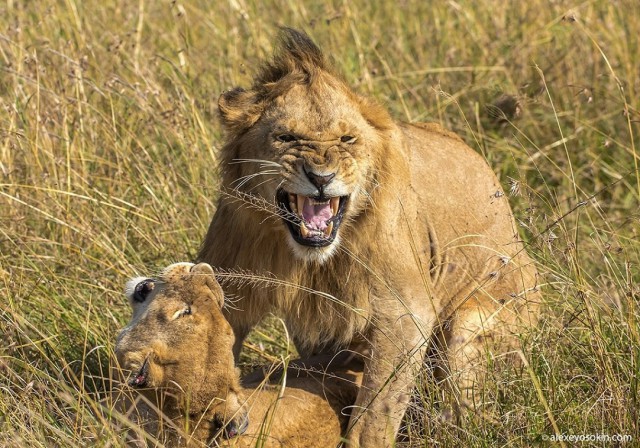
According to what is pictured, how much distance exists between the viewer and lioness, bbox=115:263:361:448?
350 centimetres

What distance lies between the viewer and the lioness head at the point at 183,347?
3.50m

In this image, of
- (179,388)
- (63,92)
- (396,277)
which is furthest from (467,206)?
(63,92)

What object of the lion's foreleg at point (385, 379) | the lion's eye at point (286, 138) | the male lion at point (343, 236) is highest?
the lion's eye at point (286, 138)

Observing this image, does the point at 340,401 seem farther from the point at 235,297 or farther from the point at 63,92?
the point at 63,92

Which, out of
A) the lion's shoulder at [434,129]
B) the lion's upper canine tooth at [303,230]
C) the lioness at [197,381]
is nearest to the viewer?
the lioness at [197,381]

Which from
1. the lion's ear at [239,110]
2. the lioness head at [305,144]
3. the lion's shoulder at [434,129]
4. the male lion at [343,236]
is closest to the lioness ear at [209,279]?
the male lion at [343,236]

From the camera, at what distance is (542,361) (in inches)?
159

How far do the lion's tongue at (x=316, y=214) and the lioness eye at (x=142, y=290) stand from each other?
0.60 metres

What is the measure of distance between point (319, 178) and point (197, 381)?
0.86 m

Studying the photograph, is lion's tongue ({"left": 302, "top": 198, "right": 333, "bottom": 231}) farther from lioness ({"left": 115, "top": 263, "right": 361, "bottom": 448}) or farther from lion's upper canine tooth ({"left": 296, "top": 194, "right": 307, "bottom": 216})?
lioness ({"left": 115, "top": 263, "right": 361, "bottom": 448})

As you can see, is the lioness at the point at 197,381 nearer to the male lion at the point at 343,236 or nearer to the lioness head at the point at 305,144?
the male lion at the point at 343,236

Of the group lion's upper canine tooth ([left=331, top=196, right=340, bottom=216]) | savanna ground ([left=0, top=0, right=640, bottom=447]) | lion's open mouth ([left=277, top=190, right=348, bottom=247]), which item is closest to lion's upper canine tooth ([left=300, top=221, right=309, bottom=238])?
lion's open mouth ([left=277, top=190, right=348, bottom=247])

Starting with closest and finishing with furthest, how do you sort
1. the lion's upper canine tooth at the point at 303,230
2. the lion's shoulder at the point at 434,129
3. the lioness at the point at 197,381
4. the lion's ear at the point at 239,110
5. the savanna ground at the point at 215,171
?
the lioness at the point at 197,381 → the savanna ground at the point at 215,171 → the lion's upper canine tooth at the point at 303,230 → the lion's ear at the point at 239,110 → the lion's shoulder at the point at 434,129

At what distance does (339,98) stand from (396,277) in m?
0.71
